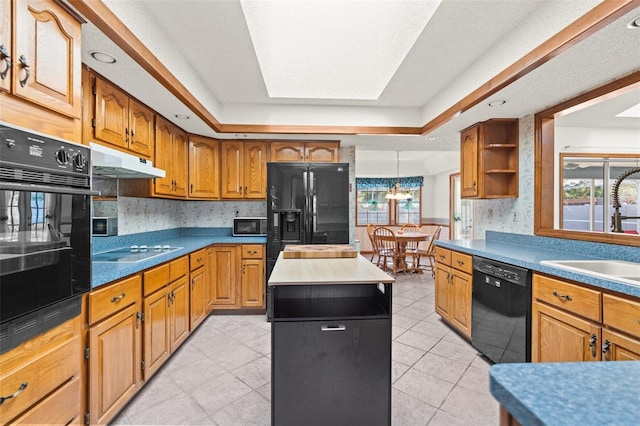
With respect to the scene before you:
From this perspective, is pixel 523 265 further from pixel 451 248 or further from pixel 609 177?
pixel 609 177

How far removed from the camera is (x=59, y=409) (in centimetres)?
120

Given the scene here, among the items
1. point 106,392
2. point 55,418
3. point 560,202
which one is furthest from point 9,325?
point 560,202

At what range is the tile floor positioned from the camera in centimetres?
175

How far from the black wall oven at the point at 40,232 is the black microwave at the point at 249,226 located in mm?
2444

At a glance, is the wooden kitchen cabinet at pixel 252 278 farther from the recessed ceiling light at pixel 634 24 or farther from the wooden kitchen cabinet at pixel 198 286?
the recessed ceiling light at pixel 634 24

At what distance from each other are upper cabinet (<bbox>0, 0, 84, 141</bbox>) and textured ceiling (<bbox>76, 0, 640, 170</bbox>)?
0.76 feet

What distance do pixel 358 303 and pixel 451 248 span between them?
5.00 feet

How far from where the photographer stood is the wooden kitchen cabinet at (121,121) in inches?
77.3

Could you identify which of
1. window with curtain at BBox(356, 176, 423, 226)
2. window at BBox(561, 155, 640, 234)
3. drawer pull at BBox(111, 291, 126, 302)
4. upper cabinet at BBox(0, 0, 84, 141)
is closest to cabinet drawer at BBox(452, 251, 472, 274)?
window at BBox(561, 155, 640, 234)

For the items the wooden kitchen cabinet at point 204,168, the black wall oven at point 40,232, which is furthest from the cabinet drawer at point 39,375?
the wooden kitchen cabinet at point 204,168

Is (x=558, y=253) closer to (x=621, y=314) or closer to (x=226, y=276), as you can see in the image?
(x=621, y=314)

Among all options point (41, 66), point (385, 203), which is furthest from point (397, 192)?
point (41, 66)

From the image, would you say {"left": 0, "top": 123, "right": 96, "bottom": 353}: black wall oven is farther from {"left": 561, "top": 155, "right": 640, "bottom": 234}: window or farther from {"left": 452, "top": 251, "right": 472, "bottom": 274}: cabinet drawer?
{"left": 561, "top": 155, "right": 640, "bottom": 234}: window

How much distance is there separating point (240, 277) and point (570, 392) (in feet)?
10.8
